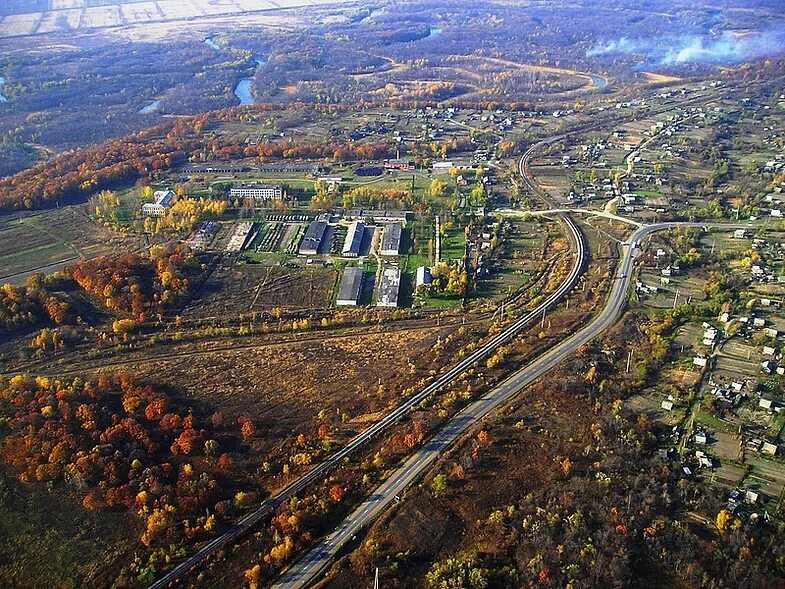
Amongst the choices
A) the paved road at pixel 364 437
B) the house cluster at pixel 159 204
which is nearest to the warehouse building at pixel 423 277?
the paved road at pixel 364 437

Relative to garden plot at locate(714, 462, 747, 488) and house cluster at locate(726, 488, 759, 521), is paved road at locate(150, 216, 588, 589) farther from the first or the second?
house cluster at locate(726, 488, 759, 521)

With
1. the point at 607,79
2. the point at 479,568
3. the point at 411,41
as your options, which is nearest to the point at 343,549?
the point at 479,568

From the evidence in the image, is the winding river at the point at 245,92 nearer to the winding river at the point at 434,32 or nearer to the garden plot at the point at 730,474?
the winding river at the point at 434,32

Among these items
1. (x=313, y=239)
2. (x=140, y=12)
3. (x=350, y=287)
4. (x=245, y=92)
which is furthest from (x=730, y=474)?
(x=140, y=12)

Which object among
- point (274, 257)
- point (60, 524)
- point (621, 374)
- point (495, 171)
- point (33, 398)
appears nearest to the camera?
point (60, 524)

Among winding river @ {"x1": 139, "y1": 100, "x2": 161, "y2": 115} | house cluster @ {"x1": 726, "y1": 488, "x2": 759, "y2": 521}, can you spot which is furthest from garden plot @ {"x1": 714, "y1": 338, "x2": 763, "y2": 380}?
winding river @ {"x1": 139, "y1": 100, "x2": 161, "y2": 115}

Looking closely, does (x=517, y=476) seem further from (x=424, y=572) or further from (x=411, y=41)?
(x=411, y=41)
